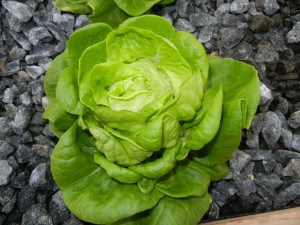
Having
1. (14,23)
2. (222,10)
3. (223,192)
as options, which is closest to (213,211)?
(223,192)

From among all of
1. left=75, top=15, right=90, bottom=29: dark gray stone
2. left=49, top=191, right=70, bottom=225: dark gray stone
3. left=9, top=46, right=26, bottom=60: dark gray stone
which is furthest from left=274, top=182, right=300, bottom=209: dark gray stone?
left=9, top=46, right=26, bottom=60: dark gray stone

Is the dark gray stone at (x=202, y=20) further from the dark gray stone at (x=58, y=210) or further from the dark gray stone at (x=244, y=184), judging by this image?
the dark gray stone at (x=58, y=210)

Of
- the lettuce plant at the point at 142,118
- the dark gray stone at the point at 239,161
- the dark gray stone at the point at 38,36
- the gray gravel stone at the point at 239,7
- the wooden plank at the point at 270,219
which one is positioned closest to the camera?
the lettuce plant at the point at 142,118

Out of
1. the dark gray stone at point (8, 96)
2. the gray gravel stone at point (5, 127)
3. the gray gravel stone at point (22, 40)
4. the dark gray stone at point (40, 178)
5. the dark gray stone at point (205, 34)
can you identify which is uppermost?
the dark gray stone at point (205, 34)

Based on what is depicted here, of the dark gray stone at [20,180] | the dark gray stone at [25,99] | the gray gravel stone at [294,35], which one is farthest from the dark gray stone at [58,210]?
the gray gravel stone at [294,35]

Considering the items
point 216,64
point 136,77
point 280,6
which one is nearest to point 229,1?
point 280,6

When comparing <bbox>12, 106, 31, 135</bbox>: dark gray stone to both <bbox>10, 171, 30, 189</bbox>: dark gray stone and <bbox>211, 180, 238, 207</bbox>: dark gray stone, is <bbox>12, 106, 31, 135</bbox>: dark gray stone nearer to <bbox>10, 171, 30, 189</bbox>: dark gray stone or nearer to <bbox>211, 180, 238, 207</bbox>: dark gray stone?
<bbox>10, 171, 30, 189</bbox>: dark gray stone

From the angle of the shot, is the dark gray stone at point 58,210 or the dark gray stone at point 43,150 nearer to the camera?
the dark gray stone at point 58,210

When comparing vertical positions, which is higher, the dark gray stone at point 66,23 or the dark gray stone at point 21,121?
the dark gray stone at point 66,23

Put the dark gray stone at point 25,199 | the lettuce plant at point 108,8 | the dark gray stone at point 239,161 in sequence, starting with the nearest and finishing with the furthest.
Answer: the dark gray stone at point 25,199
the dark gray stone at point 239,161
the lettuce plant at point 108,8

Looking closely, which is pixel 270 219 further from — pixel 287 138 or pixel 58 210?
pixel 58 210

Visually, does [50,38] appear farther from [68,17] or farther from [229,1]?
[229,1]
